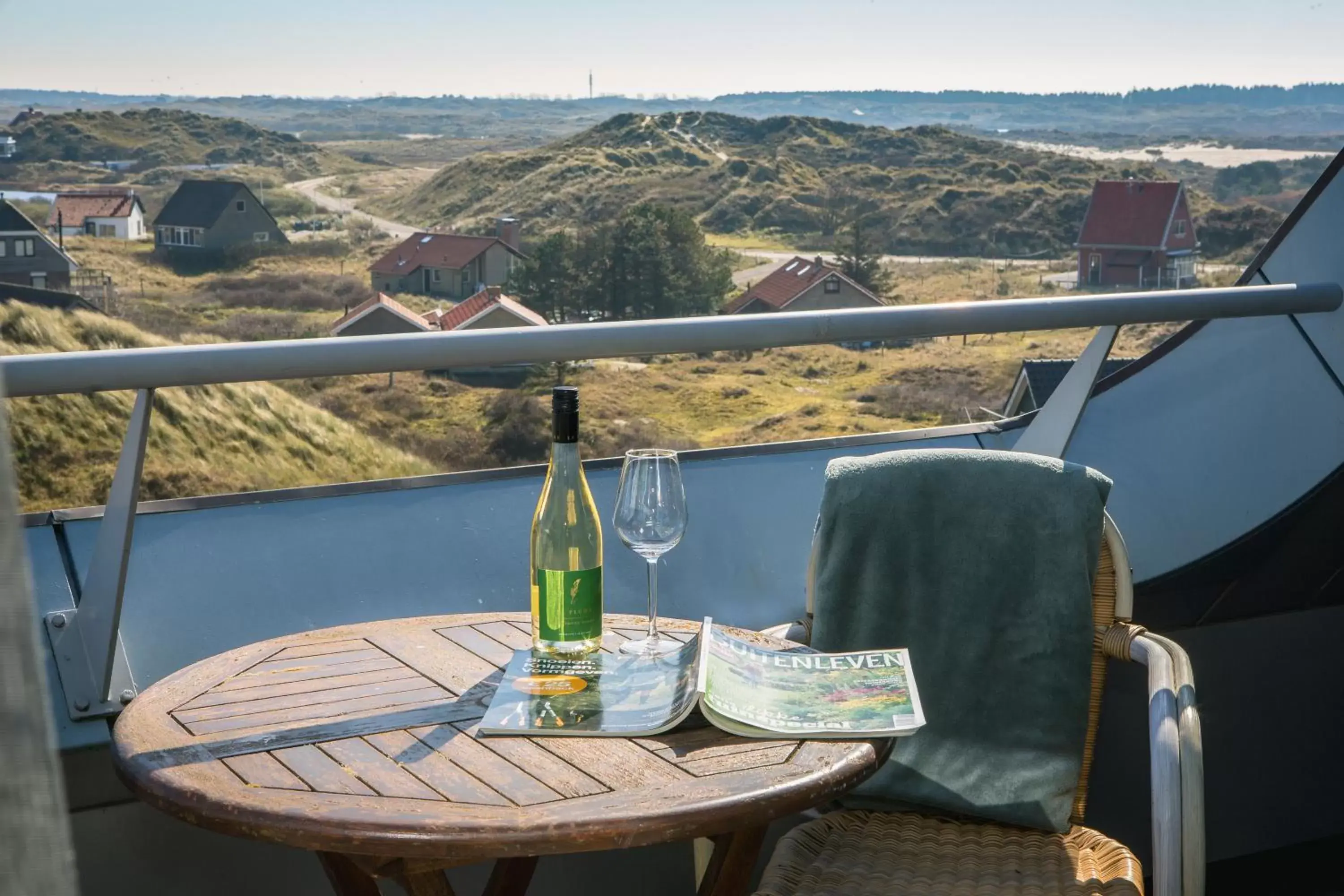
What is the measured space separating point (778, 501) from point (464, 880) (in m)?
0.84

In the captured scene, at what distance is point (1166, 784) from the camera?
133 centimetres

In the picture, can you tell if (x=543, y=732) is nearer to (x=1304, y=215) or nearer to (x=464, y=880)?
(x=464, y=880)

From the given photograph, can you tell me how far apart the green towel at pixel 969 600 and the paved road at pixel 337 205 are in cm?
979

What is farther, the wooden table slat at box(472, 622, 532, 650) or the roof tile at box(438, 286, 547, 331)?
the roof tile at box(438, 286, 547, 331)

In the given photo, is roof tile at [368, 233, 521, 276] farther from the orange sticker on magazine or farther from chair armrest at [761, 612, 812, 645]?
the orange sticker on magazine

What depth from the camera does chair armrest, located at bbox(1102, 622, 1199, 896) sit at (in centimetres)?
130

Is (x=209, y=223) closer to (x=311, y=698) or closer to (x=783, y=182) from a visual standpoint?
(x=783, y=182)

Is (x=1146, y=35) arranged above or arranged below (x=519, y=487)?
above

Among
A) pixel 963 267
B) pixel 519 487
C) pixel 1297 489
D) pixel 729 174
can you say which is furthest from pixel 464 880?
pixel 729 174

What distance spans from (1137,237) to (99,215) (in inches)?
319

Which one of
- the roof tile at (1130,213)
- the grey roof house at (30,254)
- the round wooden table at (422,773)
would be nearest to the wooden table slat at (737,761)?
the round wooden table at (422,773)

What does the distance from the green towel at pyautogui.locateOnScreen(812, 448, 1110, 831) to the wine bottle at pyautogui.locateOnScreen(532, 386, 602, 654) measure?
0.51m

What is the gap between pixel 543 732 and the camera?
1176 mm

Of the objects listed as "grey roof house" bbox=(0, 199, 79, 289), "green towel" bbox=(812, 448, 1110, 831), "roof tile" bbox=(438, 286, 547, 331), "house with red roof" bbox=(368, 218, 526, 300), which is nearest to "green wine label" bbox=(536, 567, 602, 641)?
"green towel" bbox=(812, 448, 1110, 831)
